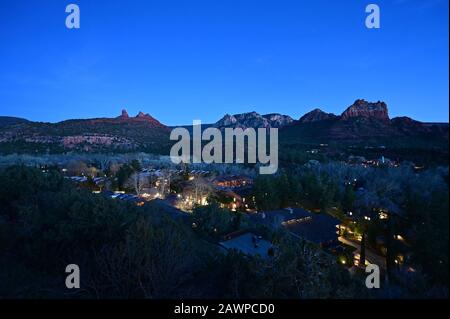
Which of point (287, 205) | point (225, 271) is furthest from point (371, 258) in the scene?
point (225, 271)

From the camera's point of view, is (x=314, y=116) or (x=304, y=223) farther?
(x=314, y=116)

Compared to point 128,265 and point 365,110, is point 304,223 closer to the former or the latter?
point 128,265

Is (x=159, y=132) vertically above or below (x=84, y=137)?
above

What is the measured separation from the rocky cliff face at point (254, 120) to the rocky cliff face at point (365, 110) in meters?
33.2

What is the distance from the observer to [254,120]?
102250 mm

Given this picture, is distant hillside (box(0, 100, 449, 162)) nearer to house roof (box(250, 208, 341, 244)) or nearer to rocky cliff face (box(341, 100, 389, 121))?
rocky cliff face (box(341, 100, 389, 121))

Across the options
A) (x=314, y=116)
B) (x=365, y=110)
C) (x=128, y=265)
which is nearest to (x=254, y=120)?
(x=314, y=116)

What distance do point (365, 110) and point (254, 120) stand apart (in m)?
43.6

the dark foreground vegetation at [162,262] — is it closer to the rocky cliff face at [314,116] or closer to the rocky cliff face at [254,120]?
the rocky cliff face at [314,116]

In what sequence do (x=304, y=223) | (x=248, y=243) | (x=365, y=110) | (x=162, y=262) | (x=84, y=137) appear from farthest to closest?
1. (x=84, y=137)
2. (x=365, y=110)
3. (x=304, y=223)
4. (x=248, y=243)
5. (x=162, y=262)

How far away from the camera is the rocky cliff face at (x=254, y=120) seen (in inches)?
3875

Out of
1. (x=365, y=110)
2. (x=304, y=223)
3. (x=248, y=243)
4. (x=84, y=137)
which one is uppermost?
(x=365, y=110)
